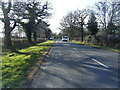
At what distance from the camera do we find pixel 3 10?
19.0 m

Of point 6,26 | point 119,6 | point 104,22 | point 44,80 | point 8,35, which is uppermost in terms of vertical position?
point 119,6

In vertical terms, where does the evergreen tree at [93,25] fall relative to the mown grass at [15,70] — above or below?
above

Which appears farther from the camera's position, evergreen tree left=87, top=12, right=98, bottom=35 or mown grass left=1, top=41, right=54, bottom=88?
evergreen tree left=87, top=12, right=98, bottom=35

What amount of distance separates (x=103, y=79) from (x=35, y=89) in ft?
9.75

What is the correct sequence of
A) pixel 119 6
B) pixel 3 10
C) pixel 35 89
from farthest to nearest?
pixel 119 6, pixel 3 10, pixel 35 89

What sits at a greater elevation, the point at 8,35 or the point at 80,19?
the point at 80,19

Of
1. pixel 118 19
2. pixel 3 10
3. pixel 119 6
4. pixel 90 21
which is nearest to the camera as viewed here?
pixel 3 10

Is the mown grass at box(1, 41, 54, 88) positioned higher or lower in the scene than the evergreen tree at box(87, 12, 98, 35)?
lower

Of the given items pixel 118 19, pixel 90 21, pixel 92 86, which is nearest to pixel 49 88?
pixel 92 86

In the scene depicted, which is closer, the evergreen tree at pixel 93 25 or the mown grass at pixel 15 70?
the mown grass at pixel 15 70

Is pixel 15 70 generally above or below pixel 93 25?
below

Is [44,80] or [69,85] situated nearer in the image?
[69,85]

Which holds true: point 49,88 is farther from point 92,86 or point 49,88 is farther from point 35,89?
point 92,86

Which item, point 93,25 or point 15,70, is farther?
point 93,25
